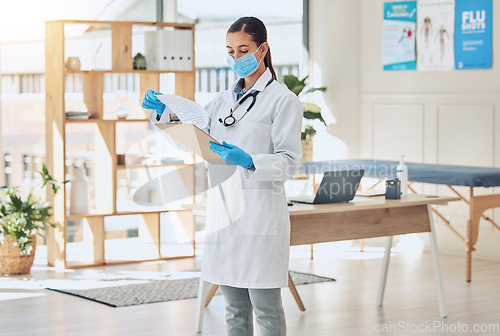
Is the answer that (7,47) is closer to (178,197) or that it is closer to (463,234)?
(178,197)

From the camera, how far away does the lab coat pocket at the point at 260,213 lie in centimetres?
276

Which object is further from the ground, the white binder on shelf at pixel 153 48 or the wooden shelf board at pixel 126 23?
the wooden shelf board at pixel 126 23

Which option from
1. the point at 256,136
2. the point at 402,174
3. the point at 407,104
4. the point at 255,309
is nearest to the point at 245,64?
the point at 256,136

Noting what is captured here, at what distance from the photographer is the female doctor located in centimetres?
273

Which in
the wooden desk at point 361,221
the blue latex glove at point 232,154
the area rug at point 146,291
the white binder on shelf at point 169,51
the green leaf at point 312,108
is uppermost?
the white binder on shelf at point 169,51

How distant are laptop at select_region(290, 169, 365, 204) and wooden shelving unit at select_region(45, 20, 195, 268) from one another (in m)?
2.18

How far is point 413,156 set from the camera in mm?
6781

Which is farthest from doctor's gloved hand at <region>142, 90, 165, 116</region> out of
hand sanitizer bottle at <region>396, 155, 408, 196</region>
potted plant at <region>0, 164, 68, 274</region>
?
potted plant at <region>0, 164, 68, 274</region>

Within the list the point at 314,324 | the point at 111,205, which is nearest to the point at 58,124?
the point at 111,205

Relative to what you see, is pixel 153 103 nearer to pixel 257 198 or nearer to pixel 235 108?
pixel 235 108

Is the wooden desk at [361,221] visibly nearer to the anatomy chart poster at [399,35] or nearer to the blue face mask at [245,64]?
the blue face mask at [245,64]

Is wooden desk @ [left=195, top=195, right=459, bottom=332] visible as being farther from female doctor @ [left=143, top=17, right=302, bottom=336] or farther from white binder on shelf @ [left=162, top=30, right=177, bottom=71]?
white binder on shelf @ [left=162, top=30, right=177, bottom=71]

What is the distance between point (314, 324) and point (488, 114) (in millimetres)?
2657

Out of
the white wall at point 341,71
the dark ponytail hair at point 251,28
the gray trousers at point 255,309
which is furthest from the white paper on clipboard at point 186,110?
the white wall at point 341,71
